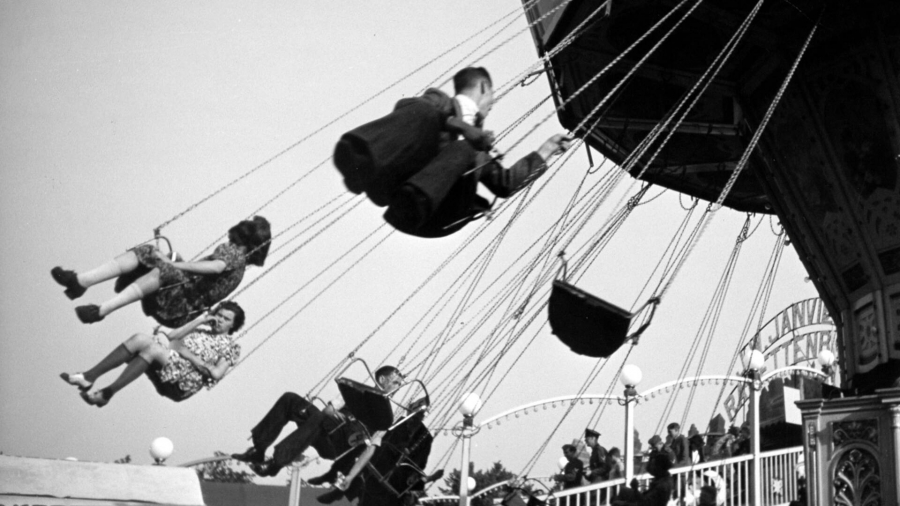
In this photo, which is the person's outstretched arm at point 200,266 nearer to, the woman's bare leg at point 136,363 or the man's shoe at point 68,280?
the woman's bare leg at point 136,363

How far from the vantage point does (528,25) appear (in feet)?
30.9

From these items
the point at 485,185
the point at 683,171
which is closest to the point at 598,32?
the point at 683,171

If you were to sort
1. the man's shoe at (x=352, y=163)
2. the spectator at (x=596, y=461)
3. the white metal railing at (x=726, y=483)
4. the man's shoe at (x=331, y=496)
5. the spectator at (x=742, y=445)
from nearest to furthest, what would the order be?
the man's shoe at (x=352, y=163)
the man's shoe at (x=331, y=496)
the white metal railing at (x=726, y=483)
the spectator at (x=596, y=461)
the spectator at (x=742, y=445)

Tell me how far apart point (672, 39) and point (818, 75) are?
1.33 metres

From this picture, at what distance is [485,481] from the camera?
2028 centimetres

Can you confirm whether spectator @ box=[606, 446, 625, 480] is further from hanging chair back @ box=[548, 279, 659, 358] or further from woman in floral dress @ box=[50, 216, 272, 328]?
woman in floral dress @ box=[50, 216, 272, 328]

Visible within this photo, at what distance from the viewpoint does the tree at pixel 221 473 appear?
7.76m

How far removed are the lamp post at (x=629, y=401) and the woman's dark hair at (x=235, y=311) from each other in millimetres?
4389

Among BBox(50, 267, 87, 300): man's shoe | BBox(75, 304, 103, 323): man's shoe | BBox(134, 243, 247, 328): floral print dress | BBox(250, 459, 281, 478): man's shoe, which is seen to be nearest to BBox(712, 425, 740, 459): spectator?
BBox(250, 459, 281, 478): man's shoe

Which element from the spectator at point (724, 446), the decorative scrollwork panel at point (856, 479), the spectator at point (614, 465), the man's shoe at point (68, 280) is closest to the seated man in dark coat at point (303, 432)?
the man's shoe at point (68, 280)

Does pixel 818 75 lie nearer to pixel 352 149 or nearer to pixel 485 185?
pixel 485 185

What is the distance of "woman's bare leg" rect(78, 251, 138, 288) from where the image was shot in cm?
652

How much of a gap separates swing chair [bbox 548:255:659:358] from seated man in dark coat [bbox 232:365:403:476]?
1.88 metres

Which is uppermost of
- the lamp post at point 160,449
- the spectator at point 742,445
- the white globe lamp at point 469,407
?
the spectator at point 742,445
